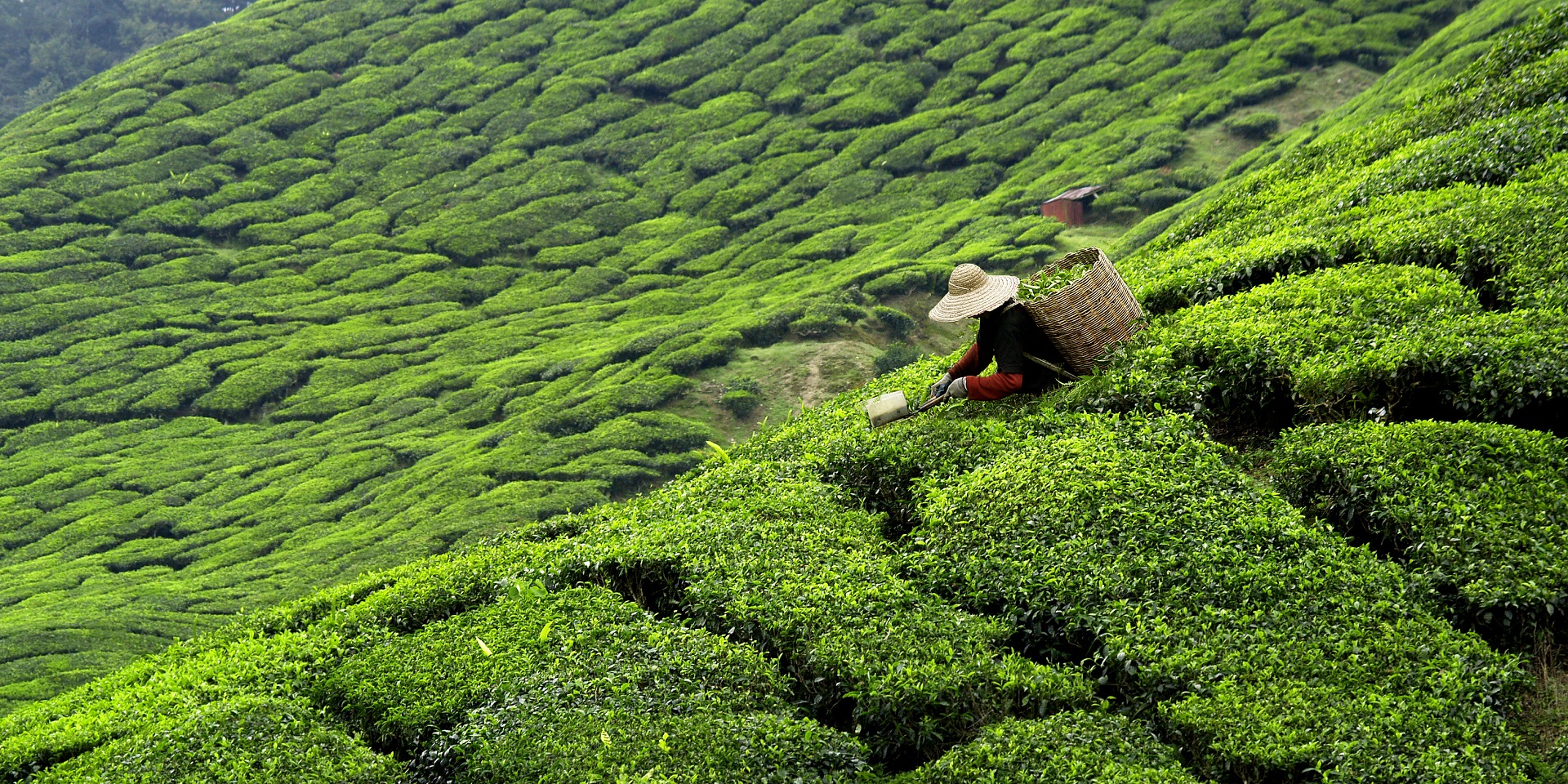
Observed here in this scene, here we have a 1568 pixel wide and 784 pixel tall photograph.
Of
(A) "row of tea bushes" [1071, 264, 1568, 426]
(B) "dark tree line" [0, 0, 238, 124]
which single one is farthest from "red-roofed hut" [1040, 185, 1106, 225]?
(B) "dark tree line" [0, 0, 238, 124]

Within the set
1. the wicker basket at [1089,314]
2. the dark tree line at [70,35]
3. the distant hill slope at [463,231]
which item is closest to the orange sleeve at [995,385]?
the wicker basket at [1089,314]

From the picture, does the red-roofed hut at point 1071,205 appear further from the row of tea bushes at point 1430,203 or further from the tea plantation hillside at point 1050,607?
the tea plantation hillside at point 1050,607

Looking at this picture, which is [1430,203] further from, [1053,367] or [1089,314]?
[1053,367]

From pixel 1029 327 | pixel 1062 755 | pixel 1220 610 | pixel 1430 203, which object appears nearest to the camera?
pixel 1062 755

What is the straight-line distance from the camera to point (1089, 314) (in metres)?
6.95

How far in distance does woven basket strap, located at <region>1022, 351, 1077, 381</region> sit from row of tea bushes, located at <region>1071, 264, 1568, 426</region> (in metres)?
0.20

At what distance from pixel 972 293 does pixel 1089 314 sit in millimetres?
814

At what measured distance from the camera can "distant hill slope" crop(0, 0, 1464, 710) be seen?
2105cm

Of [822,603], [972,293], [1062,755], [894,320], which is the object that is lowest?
[894,320]

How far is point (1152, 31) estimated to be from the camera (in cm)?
3550

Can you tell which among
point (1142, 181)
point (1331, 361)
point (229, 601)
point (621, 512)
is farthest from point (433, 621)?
point (1142, 181)

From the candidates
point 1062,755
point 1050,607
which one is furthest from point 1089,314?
point 1062,755

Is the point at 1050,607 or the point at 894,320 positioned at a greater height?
the point at 1050,607

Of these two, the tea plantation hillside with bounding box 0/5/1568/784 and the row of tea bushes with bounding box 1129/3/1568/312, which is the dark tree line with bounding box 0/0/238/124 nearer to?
the row of tea bushes with bounding box 1129/3/1568/312
